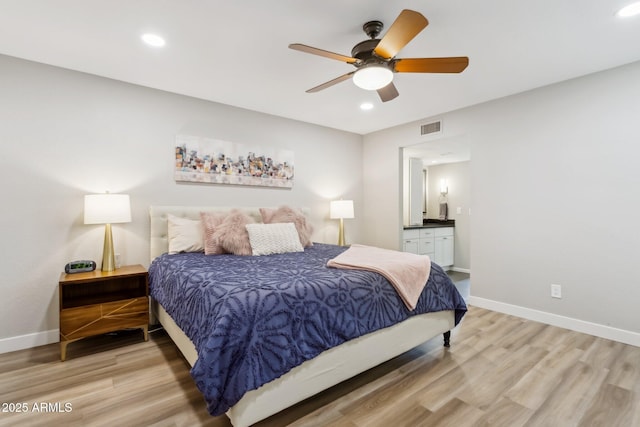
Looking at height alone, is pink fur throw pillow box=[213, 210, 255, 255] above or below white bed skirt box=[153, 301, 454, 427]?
above

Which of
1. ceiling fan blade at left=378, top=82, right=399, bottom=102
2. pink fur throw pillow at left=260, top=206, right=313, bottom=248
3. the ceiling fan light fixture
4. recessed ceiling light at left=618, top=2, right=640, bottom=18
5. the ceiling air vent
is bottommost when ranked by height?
pink fur throw pillow at left=260, top=206, right=313, bottom=248

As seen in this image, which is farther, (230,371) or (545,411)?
(545,411)

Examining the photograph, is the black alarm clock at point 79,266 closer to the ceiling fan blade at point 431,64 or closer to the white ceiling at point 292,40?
the white ceiling at point 292,40

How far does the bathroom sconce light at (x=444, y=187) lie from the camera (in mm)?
6332

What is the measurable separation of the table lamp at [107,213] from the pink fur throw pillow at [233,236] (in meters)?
0.80

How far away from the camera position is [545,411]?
1.76 m

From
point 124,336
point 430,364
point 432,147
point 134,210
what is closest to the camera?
point 430,364

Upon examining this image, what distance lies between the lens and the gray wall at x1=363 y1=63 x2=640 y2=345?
2689mm

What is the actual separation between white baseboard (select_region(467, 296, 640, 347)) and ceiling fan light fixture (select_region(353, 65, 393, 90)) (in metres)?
2.81

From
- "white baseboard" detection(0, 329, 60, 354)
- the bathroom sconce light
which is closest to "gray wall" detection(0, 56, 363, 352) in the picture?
"white baseboard" detection(0, 329, 60, 354)

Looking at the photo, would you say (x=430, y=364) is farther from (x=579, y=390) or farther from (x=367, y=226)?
(x=367, y=226)

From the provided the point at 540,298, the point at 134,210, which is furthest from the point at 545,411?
the point at 134,210

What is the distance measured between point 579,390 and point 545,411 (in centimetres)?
41

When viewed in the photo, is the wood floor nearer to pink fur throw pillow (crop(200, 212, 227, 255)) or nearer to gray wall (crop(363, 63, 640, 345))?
gray wall (crop(363, 63, 640, 345))
